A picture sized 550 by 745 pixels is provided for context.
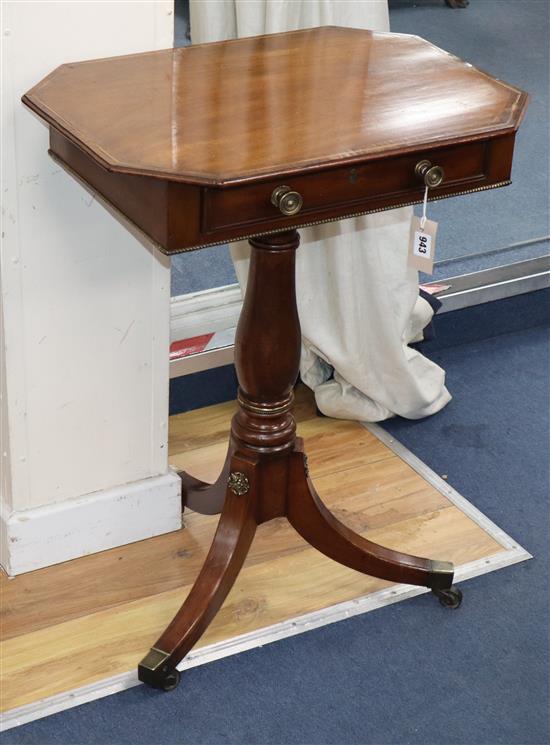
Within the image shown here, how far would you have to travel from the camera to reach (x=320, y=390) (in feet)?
8.70

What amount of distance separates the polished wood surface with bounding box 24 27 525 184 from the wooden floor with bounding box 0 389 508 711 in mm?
919

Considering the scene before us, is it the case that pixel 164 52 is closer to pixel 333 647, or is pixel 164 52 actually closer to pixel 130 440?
pixel 130 440

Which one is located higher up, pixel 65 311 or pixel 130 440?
pixel 65 311

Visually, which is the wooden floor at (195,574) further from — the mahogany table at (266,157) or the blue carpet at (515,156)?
the blue carpet at (515,156)

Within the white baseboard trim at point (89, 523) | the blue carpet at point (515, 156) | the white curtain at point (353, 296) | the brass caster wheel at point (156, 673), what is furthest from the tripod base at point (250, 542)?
the blue carpet at point (515, 156)

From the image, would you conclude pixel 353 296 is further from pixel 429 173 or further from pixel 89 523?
pixel 429 173

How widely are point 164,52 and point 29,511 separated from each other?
0.86 meters

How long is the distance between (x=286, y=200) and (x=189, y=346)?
115 cm

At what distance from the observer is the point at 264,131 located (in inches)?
60.8

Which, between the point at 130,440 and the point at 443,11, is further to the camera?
the point at 443,11

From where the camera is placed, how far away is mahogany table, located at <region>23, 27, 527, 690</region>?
4.85ft

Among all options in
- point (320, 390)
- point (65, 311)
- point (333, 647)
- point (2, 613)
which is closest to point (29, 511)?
point (2, 613)

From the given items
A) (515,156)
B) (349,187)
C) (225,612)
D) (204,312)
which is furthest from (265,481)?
(515,156)

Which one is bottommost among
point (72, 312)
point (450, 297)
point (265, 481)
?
point (450, 297)
